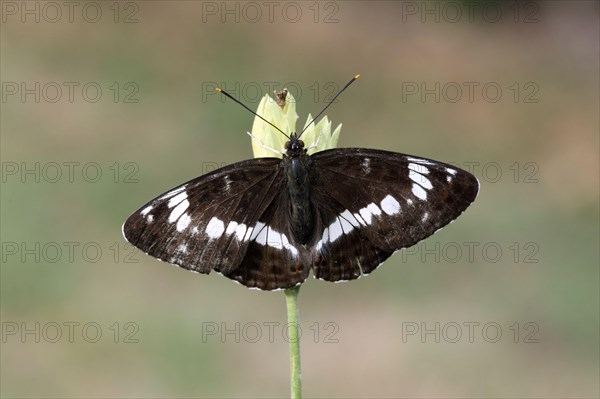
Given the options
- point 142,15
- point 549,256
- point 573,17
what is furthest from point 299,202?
point 573,17

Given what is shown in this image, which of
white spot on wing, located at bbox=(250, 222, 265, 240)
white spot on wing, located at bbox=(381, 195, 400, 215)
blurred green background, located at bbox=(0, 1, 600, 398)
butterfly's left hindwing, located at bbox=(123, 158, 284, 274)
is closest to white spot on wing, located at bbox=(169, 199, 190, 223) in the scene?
butterfly's left hindwing, located at bbox=(123, 158, 284, 274)

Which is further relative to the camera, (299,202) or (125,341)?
(125,341)

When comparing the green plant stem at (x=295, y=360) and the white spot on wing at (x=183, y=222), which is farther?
the white spot on wing at (x=183, y=222)

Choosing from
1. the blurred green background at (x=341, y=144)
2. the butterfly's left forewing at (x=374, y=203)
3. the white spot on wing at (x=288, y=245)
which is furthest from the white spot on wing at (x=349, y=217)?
the blurred green background at (x=341, y=144)

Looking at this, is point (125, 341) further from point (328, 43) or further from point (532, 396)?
point (328, 43)

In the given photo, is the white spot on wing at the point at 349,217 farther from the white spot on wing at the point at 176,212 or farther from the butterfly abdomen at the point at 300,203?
the white spot on wing at the point at 176,212
